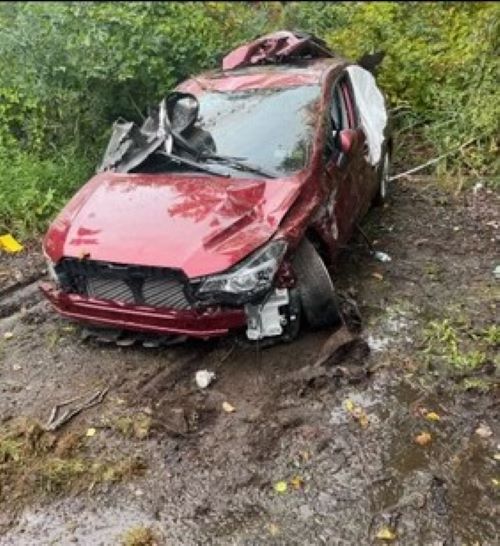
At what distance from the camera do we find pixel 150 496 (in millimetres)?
4086

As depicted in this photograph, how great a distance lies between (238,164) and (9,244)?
8.61 ft

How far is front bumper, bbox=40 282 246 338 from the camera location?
475 centimetres

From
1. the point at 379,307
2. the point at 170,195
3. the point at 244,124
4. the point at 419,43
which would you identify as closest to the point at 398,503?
the point at 379,307

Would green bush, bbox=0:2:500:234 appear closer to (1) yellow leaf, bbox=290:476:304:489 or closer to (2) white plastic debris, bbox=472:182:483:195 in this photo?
(2) white plastic debris, bbox=472:182:483:195

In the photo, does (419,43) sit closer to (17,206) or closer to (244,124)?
(244,124)

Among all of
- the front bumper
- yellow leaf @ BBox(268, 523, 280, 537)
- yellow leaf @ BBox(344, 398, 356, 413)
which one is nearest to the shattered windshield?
the front bumper

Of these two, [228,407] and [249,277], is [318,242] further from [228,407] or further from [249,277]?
[228,407]

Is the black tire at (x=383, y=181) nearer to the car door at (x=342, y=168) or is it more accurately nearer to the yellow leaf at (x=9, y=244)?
the car door at (x=342, y=168)

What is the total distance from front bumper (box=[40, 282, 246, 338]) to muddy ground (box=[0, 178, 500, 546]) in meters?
0.33

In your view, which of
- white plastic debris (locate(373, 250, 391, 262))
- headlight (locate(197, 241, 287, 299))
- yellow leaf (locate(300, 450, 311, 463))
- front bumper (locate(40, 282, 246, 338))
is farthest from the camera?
white plastic debris (locate(373, 250, 391, 262))

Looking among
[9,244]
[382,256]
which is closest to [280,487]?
[382,256]

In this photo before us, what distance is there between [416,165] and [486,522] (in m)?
5.29

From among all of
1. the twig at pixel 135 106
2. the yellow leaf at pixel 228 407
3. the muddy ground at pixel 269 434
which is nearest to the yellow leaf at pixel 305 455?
the muddy ground at pixel 269 434

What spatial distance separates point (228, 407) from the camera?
185 inches
